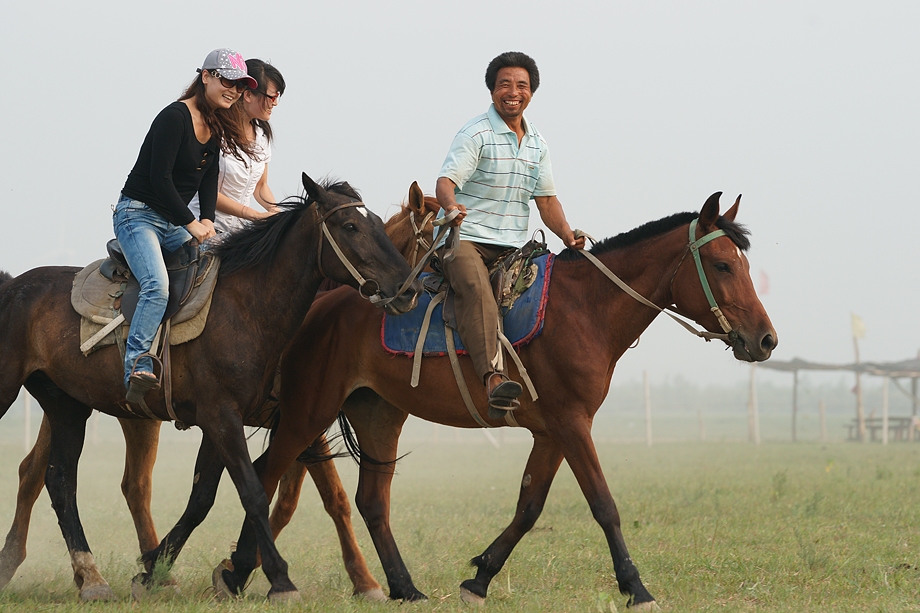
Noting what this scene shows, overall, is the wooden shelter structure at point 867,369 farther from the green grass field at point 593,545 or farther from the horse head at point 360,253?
the horse head at point 360,253

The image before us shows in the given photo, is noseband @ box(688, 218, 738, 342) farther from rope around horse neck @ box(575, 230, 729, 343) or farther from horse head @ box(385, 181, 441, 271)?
horse head @ box(385, 181, 441, 271)

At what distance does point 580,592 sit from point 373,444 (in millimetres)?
1727

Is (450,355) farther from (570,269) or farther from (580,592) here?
(580,592)

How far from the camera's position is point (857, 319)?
40.2 meters

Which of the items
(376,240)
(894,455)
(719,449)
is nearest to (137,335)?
(376,240)

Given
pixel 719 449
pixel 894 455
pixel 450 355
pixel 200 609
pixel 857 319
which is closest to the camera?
pixel 200 609

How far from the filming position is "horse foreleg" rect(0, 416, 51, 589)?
22.2 ft

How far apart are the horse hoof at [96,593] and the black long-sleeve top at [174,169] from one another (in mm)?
2324

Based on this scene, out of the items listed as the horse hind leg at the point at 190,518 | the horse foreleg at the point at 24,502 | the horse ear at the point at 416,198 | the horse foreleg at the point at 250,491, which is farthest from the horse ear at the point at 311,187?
the horse foreleg at the point at 24,502

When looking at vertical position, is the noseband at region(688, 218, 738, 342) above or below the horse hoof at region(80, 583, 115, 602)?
above

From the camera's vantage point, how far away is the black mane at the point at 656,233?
5.77 metres

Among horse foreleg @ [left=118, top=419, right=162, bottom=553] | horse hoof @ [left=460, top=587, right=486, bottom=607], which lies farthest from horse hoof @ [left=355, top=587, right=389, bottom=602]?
horse foreleg @ [left=118, top=419, right=162, bottom=553]

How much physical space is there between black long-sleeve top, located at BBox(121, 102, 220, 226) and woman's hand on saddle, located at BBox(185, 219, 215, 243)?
4cm

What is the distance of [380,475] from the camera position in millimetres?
6750
